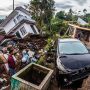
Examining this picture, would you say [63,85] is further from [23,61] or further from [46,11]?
[46,11]

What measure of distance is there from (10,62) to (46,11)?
132 feet

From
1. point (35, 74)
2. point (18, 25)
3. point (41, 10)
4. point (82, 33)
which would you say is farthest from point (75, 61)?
point (41, 10)

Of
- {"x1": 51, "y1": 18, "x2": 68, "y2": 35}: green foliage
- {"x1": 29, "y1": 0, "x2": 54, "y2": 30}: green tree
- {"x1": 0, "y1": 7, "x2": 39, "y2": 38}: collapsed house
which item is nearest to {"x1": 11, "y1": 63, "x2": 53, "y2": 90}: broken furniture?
{"x1": 0, "y1": 7, "x2": 39, "y2": 38}: collapsed house

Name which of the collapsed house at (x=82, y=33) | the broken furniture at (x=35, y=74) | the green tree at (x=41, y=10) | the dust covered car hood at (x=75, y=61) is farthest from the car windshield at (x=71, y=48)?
the green tree at (x=41, y=10)

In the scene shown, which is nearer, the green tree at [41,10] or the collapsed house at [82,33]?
the collapsed house at [82,33]

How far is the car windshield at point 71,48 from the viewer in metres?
11.0

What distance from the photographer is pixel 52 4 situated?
50531 mm

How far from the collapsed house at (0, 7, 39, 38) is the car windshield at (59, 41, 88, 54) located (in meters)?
25.0

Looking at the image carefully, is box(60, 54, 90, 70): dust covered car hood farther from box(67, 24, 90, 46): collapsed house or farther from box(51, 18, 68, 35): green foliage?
box(51, 18, 68, 35): green foliage

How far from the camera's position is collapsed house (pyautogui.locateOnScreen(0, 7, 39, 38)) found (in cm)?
3731

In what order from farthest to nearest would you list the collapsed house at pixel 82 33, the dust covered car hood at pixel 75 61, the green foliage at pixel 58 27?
the green foliage at pixel 58 27
the collapsed house at pixel 82 33
the dust covered car hood at pixel 75 61

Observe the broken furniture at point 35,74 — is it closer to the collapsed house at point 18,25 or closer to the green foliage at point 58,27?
the collapsed house at point 18,25

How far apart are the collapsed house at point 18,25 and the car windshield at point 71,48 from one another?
25.0 metres

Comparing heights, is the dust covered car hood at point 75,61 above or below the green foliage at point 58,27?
above
